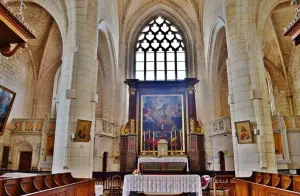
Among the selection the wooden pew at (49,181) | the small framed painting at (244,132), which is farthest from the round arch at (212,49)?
the wooden pew at (49,181)

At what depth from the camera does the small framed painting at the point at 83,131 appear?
9.20 meters

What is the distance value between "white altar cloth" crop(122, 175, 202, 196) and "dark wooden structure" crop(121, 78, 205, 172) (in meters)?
6.51

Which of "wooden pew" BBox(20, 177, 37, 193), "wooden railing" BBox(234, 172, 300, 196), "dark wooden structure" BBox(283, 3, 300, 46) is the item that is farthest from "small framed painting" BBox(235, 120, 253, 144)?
"wooden pew" BBox(20, 177, 37, 193)

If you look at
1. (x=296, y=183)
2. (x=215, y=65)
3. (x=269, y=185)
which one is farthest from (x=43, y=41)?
(x=296, y=183)

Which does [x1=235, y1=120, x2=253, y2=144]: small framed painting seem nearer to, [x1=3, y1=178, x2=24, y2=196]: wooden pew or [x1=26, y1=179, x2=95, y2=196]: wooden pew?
[x1=26, y1=179, x2=95, y2=196]: wooden pew

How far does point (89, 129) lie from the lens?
9.48 meters

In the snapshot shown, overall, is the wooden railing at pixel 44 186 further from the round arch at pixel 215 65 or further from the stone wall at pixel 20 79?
the round arch at pixel 215 65

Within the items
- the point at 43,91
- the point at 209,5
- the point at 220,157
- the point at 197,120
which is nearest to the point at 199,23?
the point at 209,5

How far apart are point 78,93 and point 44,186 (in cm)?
433

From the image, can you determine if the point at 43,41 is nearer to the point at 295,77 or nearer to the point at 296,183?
the point at 296,183

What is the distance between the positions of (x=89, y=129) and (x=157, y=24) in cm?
1195

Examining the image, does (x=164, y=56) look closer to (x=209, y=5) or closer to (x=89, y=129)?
(x=209, y=5)

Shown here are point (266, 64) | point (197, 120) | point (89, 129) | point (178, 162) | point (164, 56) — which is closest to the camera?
point (89, 129)

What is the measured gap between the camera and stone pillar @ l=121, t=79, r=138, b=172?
47.6ft
